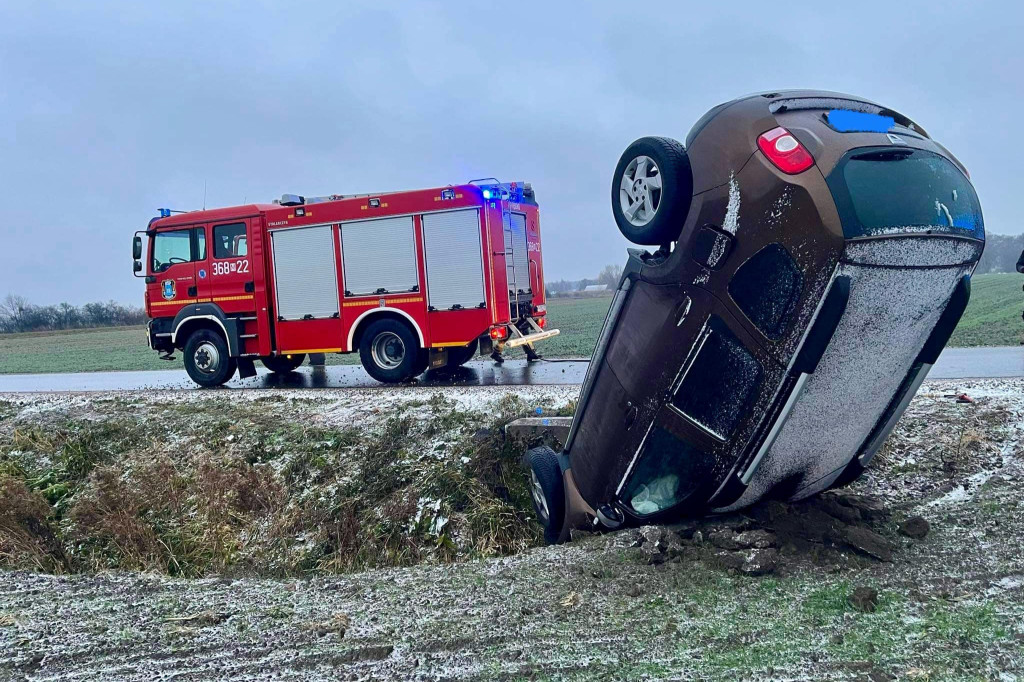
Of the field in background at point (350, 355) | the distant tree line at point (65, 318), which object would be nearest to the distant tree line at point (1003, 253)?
the field in background at point (350, 355)

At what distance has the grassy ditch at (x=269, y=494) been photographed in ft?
20.4

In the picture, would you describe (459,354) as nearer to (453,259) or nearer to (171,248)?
(453,259)

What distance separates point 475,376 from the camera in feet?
40.0

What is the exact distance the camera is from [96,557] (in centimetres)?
653

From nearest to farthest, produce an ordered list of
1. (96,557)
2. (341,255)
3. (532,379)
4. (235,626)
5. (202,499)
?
(235,626), (96,557), (202,499), (532,379), (341,255)

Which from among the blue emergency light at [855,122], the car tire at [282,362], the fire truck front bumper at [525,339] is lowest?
the car tire at [282,362]

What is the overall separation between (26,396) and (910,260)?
11.8m

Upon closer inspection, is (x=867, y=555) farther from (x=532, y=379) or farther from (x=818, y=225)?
(x=532, y=379)

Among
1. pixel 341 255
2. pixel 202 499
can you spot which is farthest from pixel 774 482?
pixel 341 255

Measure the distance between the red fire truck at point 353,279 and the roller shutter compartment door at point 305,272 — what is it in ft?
0.05

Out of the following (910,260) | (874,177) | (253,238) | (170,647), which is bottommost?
(170,647)

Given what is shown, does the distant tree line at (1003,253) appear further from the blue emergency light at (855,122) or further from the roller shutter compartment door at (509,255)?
the blue emergency light at (855,122)

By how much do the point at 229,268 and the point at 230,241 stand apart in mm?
425

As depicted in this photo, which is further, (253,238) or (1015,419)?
(253,238)
